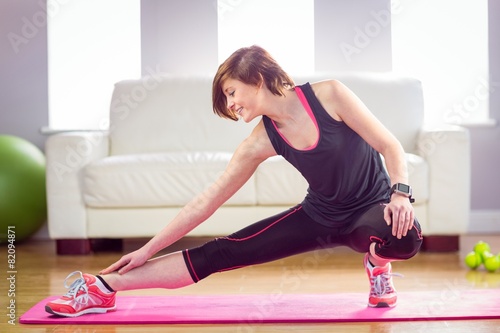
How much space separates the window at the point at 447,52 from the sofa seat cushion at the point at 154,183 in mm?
1571

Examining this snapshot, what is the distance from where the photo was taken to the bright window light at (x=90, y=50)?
464 centimetres

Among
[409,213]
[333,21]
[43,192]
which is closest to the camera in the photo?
[409,213]

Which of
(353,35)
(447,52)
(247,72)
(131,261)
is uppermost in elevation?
(353,35)

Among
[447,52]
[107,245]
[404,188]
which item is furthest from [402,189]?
[447,52]

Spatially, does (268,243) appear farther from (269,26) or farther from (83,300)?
(269,26)

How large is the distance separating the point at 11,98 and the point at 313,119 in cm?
294

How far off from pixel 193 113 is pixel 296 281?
5.20 ft

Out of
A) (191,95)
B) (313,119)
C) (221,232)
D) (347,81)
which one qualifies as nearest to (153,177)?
(221,232)

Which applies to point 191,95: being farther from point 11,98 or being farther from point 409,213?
point 409,213

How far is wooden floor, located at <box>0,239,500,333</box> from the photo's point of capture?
2088 mm

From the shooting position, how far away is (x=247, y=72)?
2080 mm

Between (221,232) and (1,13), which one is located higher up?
(1,13)

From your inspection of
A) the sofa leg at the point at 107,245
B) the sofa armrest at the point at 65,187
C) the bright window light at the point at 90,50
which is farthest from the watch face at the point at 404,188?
the bright window light at the point at 90,50

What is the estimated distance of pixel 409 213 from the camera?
1979 mm
